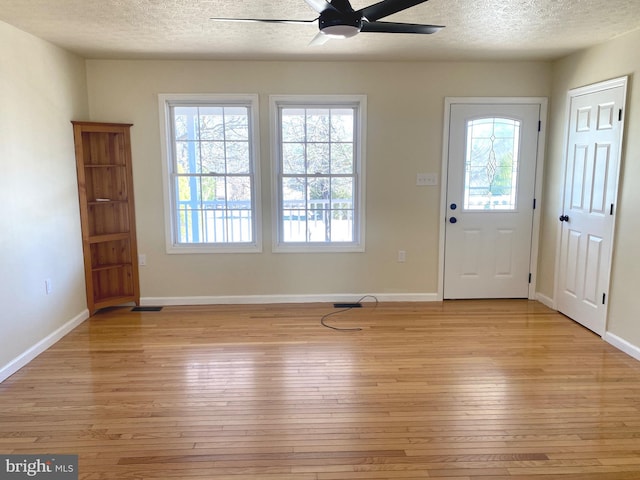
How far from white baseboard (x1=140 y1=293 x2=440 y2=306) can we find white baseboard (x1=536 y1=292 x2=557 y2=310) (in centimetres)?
110

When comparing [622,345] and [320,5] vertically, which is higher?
[320,5]

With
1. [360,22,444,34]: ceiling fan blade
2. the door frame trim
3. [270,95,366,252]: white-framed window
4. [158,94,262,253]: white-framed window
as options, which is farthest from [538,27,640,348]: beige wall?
[158,94,262,253]: white-framed window

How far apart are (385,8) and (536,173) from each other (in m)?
3.14

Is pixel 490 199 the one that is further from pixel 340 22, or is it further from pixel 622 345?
pixel 340 22

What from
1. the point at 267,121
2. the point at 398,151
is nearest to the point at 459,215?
the point at 398,151

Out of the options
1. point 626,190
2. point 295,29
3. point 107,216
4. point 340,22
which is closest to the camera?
point 340,22

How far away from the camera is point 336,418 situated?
2543 millimetres

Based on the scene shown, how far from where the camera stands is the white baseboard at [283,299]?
4.68 metres

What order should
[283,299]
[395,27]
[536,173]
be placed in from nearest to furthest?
1. [395,27]
2. [536,173]
3. [283,299]

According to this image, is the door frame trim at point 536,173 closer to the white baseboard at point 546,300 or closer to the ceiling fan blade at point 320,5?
the white baseboard at point 546,300

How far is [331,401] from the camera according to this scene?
273cm

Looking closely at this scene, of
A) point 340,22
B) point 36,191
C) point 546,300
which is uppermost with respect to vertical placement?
point 340,22

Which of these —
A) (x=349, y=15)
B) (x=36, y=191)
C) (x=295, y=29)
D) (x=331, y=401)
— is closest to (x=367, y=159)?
(x=295, y=29)

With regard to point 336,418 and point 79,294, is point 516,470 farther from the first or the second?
point 79,294
